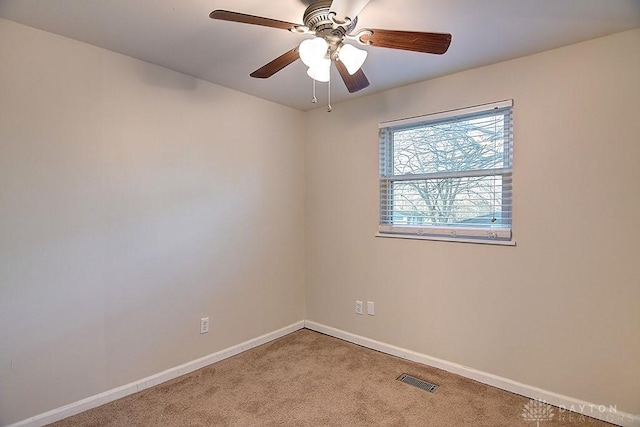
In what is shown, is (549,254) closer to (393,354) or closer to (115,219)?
(393,354)

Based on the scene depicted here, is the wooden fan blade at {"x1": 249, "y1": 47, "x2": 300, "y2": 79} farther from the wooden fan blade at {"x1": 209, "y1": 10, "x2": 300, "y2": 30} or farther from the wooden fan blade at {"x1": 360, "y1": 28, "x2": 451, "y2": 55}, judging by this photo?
the wooden fan blade at {"x1": 360, "y1": 28, "x2": 451, "y2": 55}

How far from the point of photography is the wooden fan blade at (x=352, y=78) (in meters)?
1.83

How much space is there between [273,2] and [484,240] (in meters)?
2.08

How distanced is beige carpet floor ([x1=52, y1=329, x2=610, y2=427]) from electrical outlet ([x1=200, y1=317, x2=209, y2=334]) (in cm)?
29

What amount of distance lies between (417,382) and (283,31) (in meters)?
2.55

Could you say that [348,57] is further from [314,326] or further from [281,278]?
[314,326]

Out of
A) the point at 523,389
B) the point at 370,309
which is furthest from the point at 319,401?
the point at 523,389

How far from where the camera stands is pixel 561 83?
7.07ft

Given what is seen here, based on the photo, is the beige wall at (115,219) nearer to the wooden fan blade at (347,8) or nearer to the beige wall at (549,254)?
the beige wall at (549,254)

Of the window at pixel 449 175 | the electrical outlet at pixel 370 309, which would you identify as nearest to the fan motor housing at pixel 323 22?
the window at pixel 449 175

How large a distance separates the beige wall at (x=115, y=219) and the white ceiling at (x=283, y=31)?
0.24m

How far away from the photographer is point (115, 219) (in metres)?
2.27

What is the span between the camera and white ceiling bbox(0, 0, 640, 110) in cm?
171

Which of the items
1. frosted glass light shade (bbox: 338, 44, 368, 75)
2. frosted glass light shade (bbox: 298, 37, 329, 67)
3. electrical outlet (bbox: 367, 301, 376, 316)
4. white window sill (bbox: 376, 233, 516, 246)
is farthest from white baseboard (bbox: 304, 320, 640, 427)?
frosted glass light shade (bbox: 298, 37, 329, 67)
